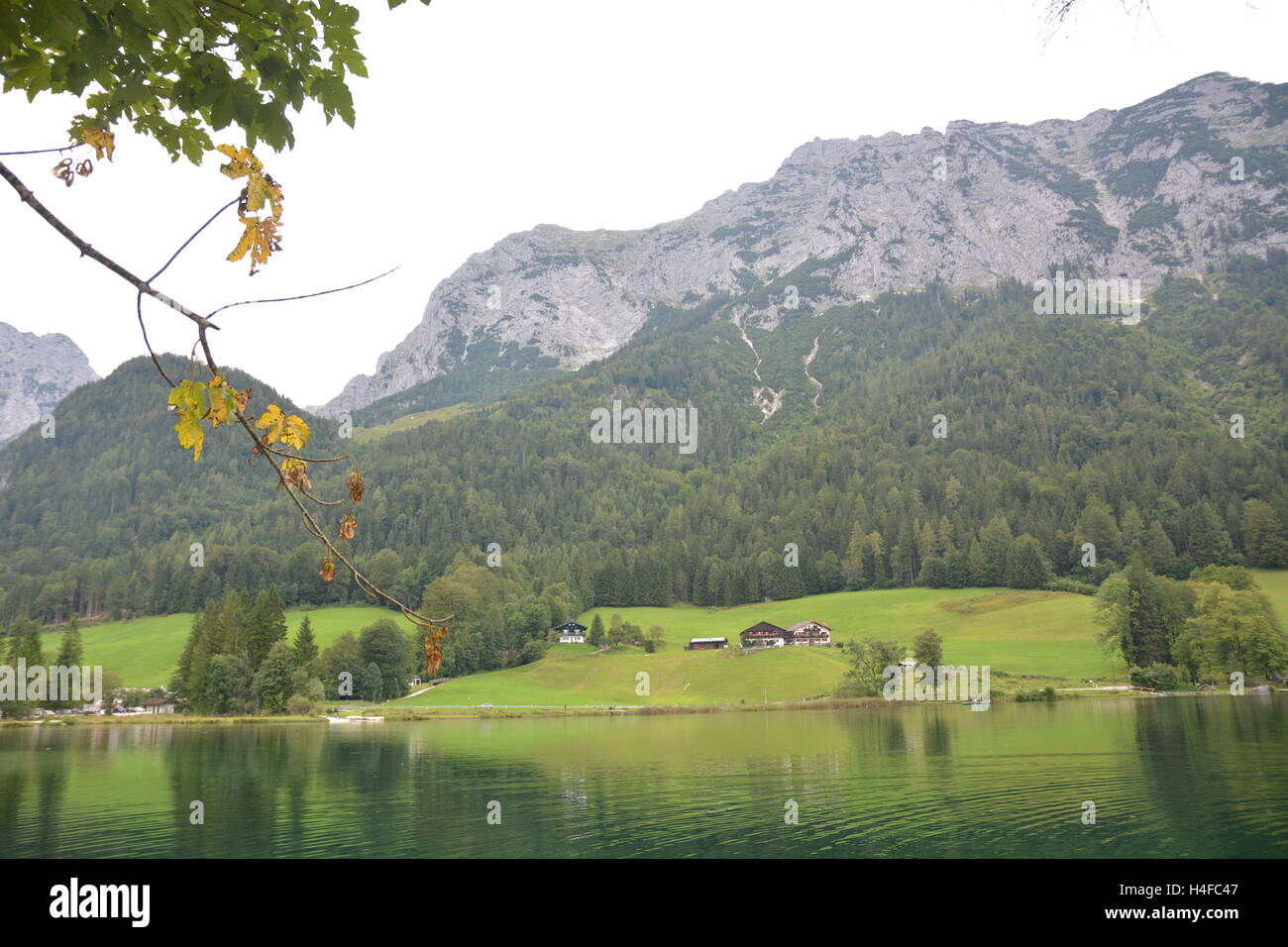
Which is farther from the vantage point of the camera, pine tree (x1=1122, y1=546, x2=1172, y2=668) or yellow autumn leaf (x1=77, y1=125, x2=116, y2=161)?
pine tree (x1=1122, y1=546, x2=1172, y2=668)

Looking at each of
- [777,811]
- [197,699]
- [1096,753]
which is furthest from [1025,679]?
[197,699]

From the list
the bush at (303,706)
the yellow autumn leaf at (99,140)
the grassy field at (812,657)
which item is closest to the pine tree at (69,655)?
the bush at (303,706)

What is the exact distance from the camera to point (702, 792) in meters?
35.3

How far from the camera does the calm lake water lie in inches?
989

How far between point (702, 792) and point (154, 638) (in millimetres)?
135759

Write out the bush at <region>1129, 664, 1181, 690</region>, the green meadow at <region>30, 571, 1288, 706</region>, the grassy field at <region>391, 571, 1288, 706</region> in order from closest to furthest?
the bush at <region>1129, 664, 1181, 690</region> < the grassy field at <region>391, 571, 1288, 706</region> < the green meadow at <region>30, 571, 1288, 706</region>

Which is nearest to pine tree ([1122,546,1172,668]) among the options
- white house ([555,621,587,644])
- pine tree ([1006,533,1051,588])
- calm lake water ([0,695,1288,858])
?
calm lake water ([0,695,1288,858])

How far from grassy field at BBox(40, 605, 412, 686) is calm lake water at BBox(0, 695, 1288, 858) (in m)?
57.6

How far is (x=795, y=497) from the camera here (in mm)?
197375

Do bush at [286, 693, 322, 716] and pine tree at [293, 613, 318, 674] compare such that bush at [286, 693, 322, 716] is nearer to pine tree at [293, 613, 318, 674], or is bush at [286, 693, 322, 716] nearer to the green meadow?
pine tree at [293, 613, 318, 674]

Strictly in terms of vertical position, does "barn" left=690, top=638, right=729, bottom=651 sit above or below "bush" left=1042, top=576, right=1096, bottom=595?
below

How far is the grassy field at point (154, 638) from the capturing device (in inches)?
4690
